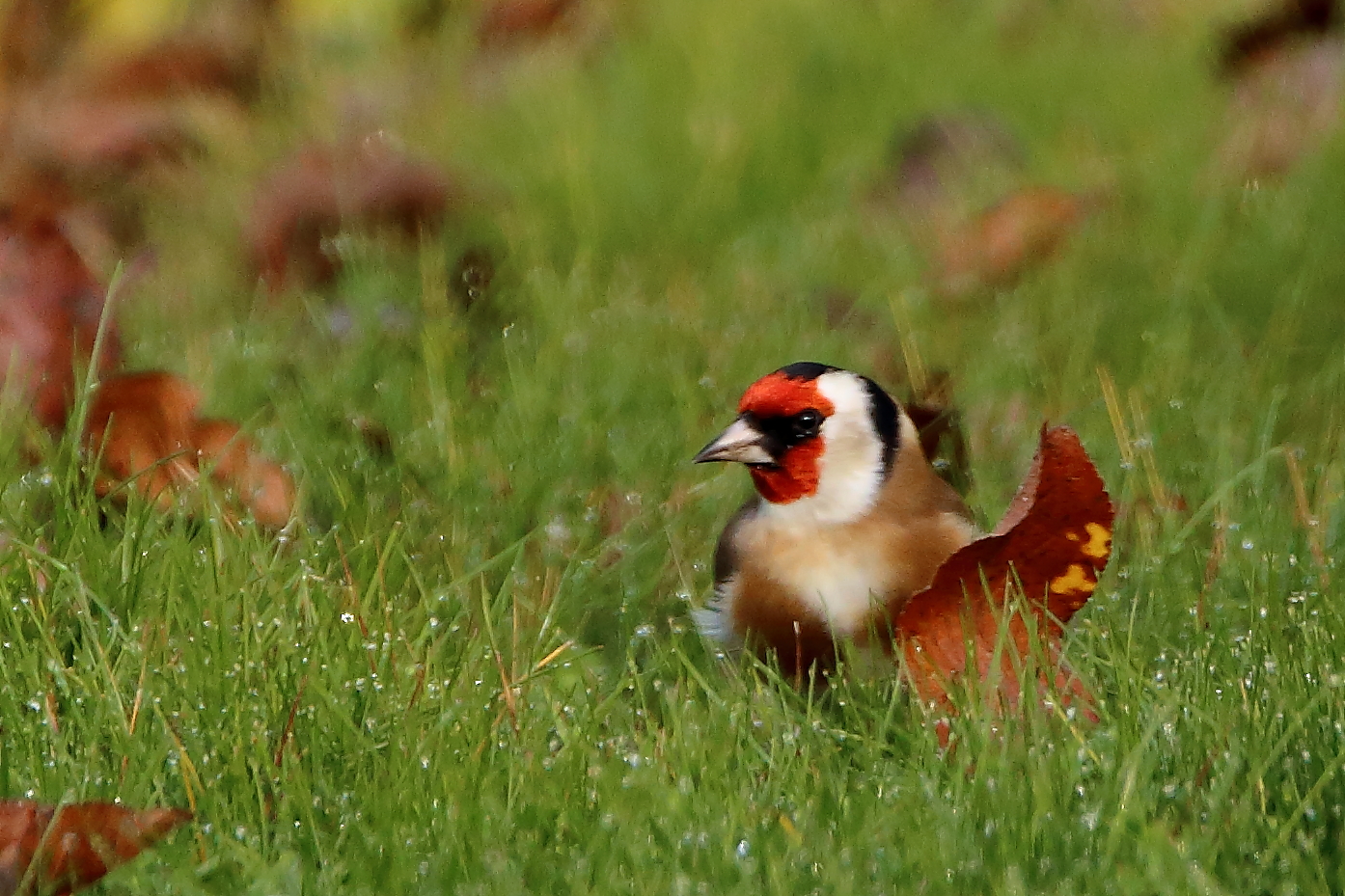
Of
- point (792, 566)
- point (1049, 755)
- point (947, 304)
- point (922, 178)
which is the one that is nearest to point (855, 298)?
point (947, 304)

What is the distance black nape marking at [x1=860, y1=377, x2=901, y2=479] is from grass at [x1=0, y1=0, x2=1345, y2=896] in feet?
1.36

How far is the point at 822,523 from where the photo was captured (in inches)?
130

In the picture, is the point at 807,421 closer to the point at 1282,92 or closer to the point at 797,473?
the point at 797,473

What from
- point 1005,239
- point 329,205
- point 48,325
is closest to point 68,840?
point 48,325

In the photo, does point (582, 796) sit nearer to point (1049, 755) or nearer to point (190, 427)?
point (1049, 755)


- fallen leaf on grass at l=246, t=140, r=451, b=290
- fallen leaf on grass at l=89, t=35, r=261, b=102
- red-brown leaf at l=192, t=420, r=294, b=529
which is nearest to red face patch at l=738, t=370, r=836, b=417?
red-brown leaf at l=192, t=420, r=294, b=529

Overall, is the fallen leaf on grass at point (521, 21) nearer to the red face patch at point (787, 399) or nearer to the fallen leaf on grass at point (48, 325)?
the fallen leaf on grass at point (48, 325)

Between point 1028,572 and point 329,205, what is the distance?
268 centimetres

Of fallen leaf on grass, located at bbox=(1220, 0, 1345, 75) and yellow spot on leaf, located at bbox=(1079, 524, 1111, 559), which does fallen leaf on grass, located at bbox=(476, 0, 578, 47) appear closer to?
fallen leaf on grass, located at bbox=(1220, 0, 1345, 75)

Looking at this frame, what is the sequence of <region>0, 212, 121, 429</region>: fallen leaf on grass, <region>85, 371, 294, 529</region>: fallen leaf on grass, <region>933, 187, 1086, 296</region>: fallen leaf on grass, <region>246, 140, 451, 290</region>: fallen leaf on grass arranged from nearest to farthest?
<region>85, 371, 294, 529</region>: fallen leaf on grass < <region>0, 212, 121, 429</region>: fallen leaf on grass < <region>933, 187, 1086, 296</region>: fallen leaf on grass < <region>246, 140, 451, 290</region>: fallen leaf on grass

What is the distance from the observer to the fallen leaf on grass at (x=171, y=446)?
3.54 meters

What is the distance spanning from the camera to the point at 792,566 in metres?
3.20

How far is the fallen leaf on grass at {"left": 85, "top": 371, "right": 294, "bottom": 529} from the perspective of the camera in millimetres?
3541

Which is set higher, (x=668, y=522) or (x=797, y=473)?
(x=797, y=473)
